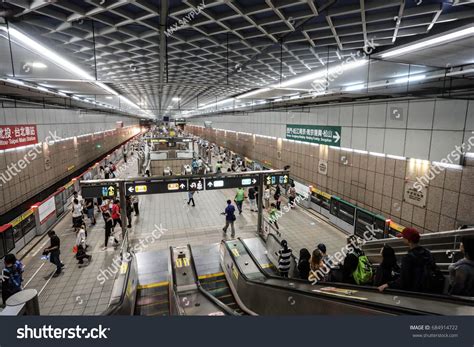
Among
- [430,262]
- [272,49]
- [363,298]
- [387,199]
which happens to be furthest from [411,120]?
[363,298]

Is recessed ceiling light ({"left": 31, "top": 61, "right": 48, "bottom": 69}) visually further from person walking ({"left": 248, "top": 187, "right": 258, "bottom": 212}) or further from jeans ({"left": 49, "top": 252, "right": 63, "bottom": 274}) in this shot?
person walking ({"left": 248, "top": 187, "right": 258, "bottom": 212})

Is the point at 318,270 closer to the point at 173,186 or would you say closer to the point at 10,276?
the point at 173,186

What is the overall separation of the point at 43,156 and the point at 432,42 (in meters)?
15.2

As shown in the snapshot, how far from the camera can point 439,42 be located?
4.60 metres

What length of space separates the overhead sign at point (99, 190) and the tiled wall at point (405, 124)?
963 centimetres

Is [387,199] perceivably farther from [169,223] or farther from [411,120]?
[169,223]

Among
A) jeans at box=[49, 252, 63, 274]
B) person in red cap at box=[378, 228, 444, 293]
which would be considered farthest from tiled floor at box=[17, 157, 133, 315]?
person in red cap at box=[378, 228, 444, 293]

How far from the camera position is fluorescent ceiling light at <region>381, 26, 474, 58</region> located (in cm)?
407

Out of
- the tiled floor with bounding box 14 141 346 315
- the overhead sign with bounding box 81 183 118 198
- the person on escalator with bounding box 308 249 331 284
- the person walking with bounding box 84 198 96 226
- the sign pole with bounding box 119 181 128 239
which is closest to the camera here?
the person on escalator with bounding box 308 249 331 284

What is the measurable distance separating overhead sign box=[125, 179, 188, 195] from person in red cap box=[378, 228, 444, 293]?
7314 millimetres

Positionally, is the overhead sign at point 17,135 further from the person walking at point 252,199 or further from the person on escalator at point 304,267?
the person on escalator at point 304,267

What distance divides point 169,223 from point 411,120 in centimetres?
1014

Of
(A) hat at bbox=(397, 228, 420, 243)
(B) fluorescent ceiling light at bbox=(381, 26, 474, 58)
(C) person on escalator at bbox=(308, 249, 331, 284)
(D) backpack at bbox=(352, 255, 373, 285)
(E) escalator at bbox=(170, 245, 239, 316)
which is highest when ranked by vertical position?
(B) fluorescent ceiling light at bbox=(381, 26, 474, 58)

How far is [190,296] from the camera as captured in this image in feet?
19.5
